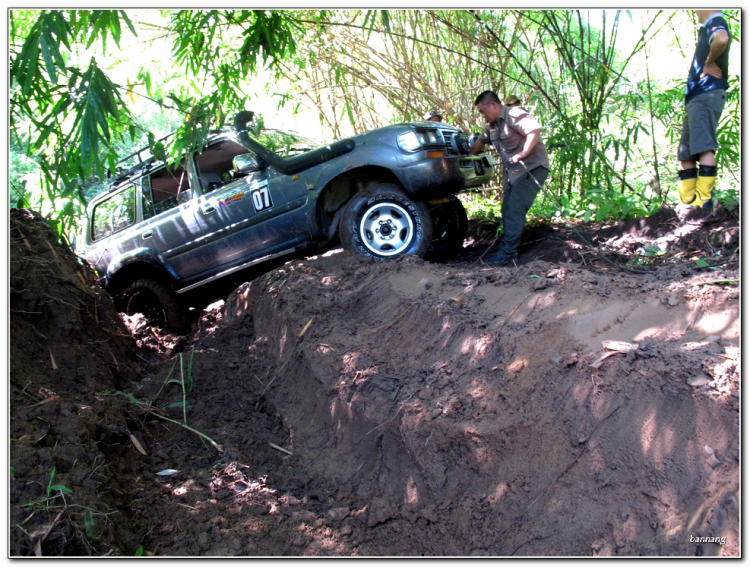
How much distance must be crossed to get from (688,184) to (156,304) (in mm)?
5934

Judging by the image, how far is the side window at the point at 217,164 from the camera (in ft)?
19.9

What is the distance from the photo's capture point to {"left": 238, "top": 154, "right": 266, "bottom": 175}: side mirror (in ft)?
17.8

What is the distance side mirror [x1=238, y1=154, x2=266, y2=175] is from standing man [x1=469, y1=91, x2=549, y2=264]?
227 centimetres

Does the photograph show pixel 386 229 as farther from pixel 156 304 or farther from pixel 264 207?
pixel 156 304

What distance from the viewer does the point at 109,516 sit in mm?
2627

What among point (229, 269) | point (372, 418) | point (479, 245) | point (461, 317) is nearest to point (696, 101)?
→ point (479, 245)

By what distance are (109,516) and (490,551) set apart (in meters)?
1.80

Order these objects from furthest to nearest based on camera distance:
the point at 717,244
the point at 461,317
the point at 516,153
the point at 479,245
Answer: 1. the point at 479,245
2. the point at 516,153
3. the point at 717,244
4. the point at 461,317

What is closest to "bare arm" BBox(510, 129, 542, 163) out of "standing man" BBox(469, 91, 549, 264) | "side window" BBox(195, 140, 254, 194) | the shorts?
"standing man" BBox(469, 91, 549, 264)

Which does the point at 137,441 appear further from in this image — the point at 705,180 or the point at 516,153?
the point at 705,180

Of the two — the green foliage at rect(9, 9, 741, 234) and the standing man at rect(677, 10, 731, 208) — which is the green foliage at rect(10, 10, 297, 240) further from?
the standing man at rect(677, 10, 731, 208)

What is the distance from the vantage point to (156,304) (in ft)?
22.2

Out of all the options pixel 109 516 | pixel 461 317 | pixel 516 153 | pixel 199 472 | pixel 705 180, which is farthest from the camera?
pixel 516 153

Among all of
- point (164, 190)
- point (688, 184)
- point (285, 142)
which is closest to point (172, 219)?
point (164, 190)
